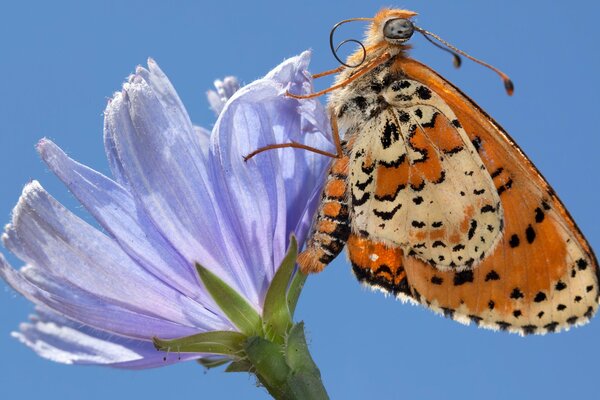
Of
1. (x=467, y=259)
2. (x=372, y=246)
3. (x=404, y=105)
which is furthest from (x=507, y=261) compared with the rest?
(x=404, y=105)

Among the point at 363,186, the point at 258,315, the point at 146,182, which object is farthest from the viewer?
the point at 363,186

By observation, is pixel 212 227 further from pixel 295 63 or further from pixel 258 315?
pixel 295 63

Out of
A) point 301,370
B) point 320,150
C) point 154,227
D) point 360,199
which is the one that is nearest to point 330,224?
point 360,199

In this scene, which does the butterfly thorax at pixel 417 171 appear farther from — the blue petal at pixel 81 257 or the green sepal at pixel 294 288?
the blue petal at pixel 81 257

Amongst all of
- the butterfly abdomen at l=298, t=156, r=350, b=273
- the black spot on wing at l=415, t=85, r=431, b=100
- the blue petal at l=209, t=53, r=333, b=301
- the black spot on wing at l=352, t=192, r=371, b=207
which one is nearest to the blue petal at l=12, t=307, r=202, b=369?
the blue petal at l=209, t=53, r=333, b=301

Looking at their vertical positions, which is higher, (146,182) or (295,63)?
(295,63)

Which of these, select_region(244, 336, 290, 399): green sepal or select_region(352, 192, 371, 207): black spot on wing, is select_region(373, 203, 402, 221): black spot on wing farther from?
select_region(244, 336, 290, 399): green sepal
